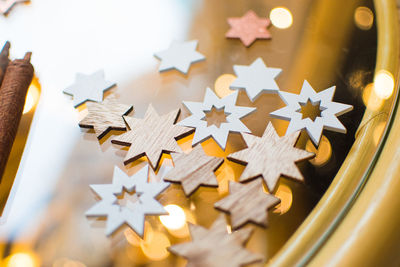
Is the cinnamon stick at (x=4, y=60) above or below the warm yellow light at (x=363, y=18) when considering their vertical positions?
below

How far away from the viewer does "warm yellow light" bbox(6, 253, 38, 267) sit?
0.48 m

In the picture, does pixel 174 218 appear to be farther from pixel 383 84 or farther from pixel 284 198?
pixel 383 84

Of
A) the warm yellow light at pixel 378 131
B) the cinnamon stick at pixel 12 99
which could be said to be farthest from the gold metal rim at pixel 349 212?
the cinnamon stick at pixel 12 99

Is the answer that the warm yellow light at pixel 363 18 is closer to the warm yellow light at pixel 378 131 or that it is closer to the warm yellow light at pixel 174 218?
the warm yellow light at pixel 378 131

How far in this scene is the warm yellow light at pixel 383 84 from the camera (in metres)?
0.58

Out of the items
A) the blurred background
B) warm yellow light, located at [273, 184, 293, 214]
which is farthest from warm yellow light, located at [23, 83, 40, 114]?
warm yellow light, located at [273, 184, 293, 214]

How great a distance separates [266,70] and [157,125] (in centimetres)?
23

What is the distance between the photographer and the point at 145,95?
0.67 m

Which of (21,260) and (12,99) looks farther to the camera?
(12,99)

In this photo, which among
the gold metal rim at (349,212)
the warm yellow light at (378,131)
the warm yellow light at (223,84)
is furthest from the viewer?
the warm yellow light at (223,84)

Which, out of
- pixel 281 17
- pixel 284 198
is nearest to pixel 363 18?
pixel 281 17

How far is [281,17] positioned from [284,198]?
0.42 m

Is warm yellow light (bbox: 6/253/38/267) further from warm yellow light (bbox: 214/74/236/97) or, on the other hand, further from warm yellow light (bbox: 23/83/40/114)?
warm yellow light (bbox: 214/74/236/97)

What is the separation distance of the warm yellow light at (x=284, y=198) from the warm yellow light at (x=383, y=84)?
23 cm
